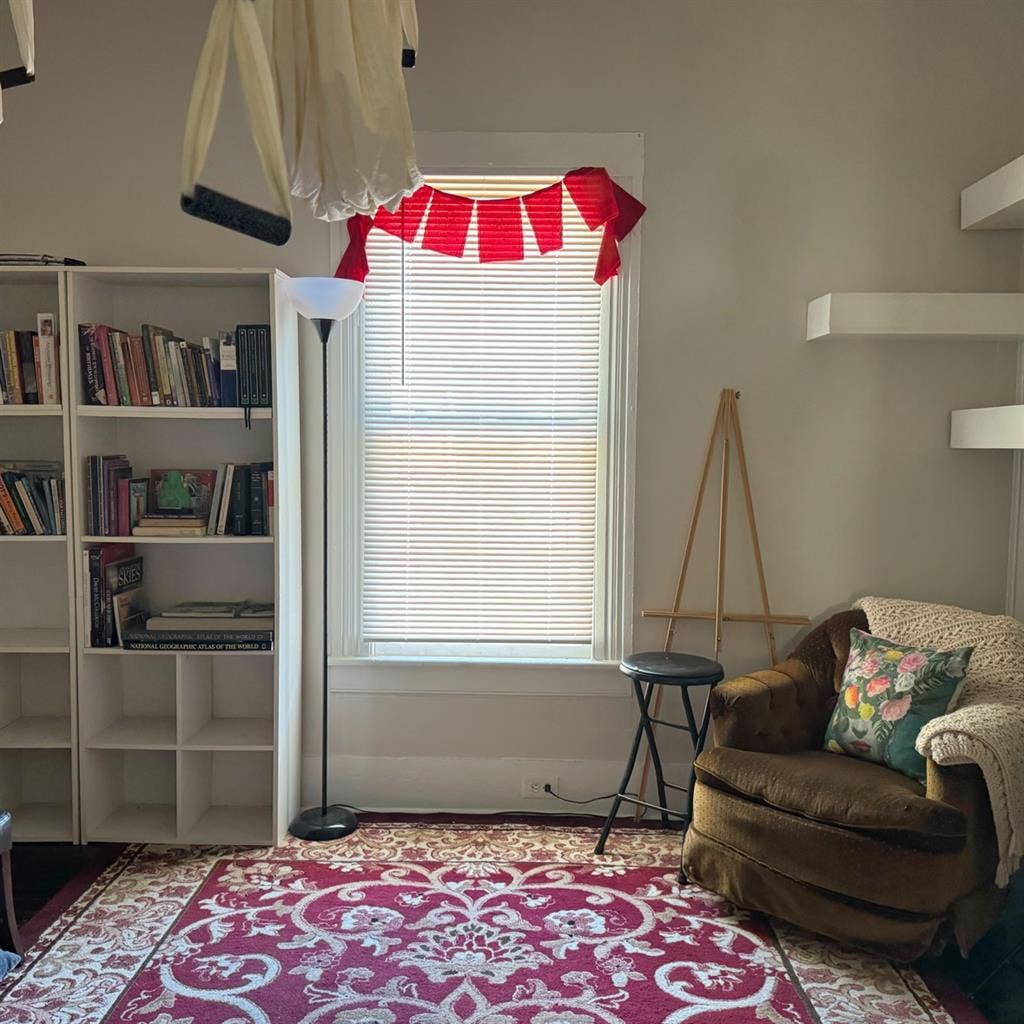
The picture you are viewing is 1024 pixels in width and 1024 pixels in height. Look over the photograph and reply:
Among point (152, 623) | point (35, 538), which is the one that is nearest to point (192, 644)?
point (152, 623)

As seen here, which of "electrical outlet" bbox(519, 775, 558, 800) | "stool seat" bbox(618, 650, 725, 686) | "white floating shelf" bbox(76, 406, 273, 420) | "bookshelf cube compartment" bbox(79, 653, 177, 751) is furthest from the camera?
"electrical outlet" bbox(519, 775, 558, 800)

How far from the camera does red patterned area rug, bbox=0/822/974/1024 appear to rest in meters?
2.40

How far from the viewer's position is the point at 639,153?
11.5ft

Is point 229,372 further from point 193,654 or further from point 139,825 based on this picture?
point 139,825

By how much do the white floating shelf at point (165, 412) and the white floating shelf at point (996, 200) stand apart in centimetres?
250

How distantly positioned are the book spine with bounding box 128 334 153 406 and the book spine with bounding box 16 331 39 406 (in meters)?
0.35

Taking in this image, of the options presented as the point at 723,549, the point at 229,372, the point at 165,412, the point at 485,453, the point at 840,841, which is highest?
the point at 229,372

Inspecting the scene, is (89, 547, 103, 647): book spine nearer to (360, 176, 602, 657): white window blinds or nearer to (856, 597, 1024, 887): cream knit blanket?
(360, 176, 602, 657): white window blinds

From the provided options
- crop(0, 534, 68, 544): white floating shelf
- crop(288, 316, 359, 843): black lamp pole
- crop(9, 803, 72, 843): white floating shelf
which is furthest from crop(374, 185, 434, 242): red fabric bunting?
crop(9, 803, 72, 843): white floating shelf

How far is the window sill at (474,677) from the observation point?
12.0 feet

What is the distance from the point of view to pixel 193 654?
11.0ft

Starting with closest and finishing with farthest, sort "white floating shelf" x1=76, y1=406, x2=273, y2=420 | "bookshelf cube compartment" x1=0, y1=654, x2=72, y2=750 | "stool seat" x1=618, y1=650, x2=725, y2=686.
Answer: "stool seat" x1=618, y1=650, x2=725, y2=686 < "white floating shelf" x1=76, y1=406, x2=273, y2=420 < "bookshelf cube compartment" x1=0, y1=654, x2=72, y2=750

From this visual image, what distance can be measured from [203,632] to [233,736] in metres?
0.40

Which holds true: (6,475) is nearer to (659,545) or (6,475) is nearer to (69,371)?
(69,371)
